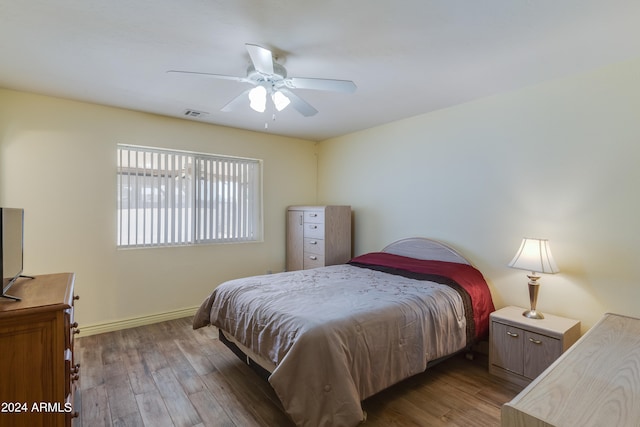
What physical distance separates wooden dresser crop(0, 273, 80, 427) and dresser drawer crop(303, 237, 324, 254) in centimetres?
289

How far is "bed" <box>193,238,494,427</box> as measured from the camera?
5.56 feet

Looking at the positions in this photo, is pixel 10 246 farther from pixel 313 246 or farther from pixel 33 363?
pixel 313 246

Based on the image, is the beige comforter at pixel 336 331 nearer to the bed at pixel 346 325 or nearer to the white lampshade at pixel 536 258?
the bed at pixel 346 325

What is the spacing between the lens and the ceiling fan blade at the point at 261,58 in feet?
5.66

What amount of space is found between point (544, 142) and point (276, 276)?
8.80 ft

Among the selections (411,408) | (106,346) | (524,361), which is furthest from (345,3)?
(106,346)

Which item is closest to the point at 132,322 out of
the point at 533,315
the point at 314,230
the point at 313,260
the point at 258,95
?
the point at 313,260

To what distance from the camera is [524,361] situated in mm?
2301

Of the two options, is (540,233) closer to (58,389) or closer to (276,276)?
(276,276)

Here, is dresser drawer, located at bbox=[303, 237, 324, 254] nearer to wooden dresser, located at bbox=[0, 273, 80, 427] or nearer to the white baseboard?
the white baseboard

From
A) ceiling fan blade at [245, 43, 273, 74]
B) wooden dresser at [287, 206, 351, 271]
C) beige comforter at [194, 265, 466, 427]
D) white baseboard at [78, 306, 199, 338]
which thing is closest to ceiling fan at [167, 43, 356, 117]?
ceiling fan blade at [245, 43, 273, 74]

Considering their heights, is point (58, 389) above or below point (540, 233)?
Answer: below

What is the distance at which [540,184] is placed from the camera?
2652 millimetres

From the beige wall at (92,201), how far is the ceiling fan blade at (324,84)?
2229 millimetres
